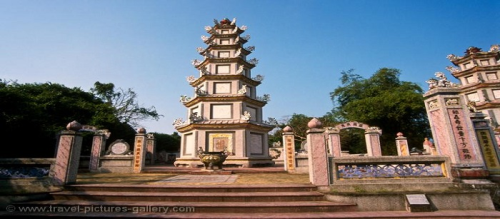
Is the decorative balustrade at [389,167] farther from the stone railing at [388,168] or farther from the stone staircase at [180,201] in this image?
the stone staircase at [180,201]

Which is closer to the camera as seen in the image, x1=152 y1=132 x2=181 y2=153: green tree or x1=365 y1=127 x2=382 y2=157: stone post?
x1=365 y1=127 x2=382 y2=157: stone post

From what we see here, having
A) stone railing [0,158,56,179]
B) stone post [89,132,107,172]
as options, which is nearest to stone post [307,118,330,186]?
stone railing [0,158,56,179]

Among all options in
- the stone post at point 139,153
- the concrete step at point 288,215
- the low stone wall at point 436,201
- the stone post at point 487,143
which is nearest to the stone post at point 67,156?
the concrete step at point 288,215

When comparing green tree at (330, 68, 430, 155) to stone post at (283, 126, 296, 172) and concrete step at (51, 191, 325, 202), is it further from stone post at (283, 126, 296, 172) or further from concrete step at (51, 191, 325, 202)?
concrete step at (51, 191, 325, 202)

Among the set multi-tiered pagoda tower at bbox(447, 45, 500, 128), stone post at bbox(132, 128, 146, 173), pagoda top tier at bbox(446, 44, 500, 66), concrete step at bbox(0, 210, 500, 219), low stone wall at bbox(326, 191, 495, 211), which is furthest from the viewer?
pagoda top tier at bbox(446, 44, 500, 66)

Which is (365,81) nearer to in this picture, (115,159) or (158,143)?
(158,143)

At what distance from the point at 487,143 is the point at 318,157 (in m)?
4.83

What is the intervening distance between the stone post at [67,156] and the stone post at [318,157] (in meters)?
7.22

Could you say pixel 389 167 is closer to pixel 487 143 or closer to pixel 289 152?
pixel 487 143

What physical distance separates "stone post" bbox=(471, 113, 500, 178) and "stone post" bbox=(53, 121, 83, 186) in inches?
473

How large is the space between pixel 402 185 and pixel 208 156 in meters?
8.10

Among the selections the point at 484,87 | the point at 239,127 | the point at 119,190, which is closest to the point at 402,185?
the point at 119,190

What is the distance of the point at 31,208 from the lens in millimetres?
5129

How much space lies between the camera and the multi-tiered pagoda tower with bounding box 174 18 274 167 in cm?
1445
